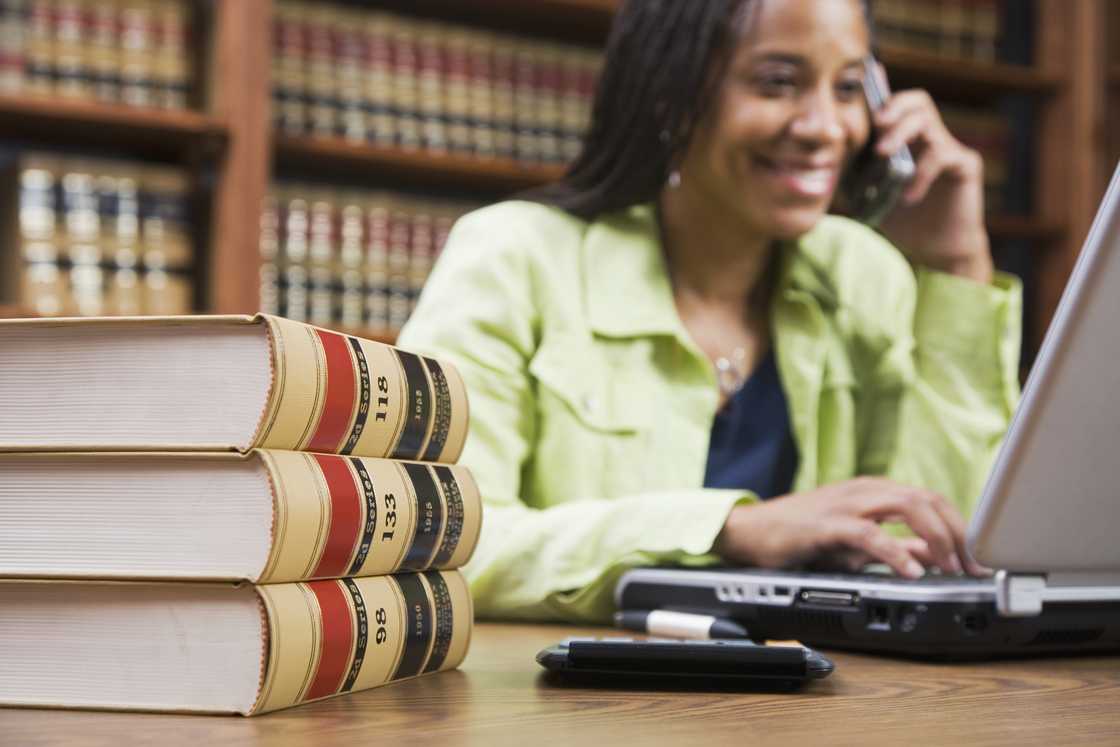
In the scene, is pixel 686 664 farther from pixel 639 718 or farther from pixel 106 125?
pixel 106 125

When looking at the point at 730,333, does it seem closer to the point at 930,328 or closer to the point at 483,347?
the point at 930,328

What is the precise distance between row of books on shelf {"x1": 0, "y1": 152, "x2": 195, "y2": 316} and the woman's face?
1.31m

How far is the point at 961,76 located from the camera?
313cm

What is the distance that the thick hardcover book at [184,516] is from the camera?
58cm

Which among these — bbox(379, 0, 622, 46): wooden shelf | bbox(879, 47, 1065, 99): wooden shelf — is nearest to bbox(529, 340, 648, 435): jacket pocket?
bbox(379, 0, 622, 46): wooden shelf

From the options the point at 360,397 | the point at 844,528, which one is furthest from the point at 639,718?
the point at 844,528

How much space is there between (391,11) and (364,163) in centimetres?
36

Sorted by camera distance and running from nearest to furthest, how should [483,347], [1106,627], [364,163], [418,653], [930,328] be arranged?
[418,653] < [1106,627] < [483,347] < [930,328] < [364,163]

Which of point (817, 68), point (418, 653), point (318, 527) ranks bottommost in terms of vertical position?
point (418, 653)

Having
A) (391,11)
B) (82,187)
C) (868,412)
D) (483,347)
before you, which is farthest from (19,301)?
(868,412)

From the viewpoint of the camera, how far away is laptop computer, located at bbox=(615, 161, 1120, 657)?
64 centimetres

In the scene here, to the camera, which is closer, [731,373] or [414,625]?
[414,625]

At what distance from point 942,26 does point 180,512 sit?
294 centimetres

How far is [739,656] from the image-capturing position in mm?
678
